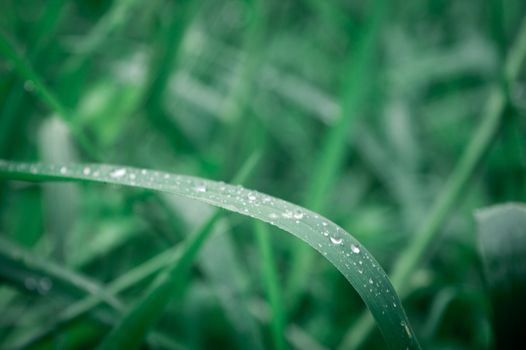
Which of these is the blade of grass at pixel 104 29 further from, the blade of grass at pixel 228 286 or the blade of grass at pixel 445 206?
the blade of grass at pixel 445 206

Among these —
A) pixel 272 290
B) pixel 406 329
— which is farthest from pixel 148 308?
pixel 406 329

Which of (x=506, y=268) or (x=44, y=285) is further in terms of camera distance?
(x=44, y=285)

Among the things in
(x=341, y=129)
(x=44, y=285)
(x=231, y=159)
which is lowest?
(x=44, y=285)

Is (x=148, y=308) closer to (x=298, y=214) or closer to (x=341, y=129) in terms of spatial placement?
(x=298, y=214)

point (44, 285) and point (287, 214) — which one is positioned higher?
point (287, 214)

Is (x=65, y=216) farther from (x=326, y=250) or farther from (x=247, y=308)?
(x=326, y=250)

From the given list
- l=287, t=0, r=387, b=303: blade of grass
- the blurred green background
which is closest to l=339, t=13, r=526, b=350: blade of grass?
the blurred green background

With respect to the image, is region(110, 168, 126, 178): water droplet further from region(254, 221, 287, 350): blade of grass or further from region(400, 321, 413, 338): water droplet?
region(400, 321, 413, 338): water droplet
